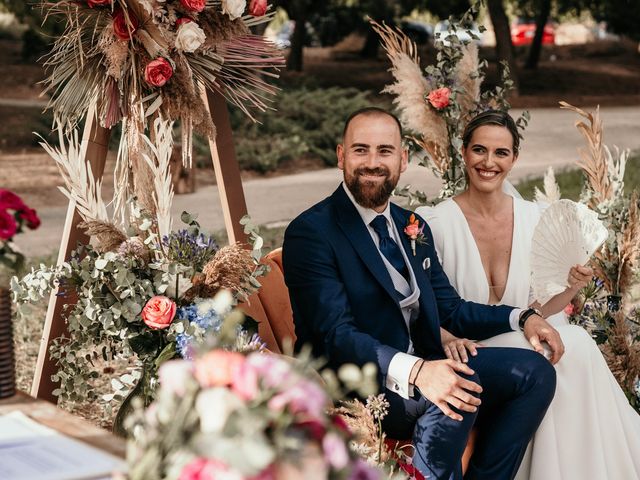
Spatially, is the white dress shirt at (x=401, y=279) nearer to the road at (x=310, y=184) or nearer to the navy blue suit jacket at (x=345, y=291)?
the navy blue suit jacket at (x=345, y=291)

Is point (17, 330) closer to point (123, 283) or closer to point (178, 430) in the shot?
point (123, 283)

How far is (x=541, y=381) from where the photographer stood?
330cm

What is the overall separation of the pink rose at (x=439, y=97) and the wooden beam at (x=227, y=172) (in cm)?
117

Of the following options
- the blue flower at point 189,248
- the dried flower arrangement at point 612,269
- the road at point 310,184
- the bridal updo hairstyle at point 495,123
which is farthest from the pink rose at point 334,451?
the road at point 310,184

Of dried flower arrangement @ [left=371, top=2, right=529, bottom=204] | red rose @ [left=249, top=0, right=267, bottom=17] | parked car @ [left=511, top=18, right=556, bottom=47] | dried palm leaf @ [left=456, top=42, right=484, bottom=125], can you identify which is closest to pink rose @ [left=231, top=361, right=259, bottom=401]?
red rose @ [left=249, top=0, right=267, bottom=17]

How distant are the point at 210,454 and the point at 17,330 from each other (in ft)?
17.4

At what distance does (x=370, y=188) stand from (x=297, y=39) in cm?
1849

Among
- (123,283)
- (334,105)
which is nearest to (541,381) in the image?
(123,283)

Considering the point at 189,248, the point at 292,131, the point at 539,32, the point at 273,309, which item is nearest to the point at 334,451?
the point at 189,248

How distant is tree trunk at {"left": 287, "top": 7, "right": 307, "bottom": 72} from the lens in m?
20.8

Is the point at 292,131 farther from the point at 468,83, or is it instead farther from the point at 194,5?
the point at 194,5

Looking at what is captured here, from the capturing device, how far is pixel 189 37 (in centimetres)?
338

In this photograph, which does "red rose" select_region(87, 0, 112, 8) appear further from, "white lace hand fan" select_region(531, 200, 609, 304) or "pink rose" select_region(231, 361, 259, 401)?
"pink rose" select_region(231, 361, 259, 401)

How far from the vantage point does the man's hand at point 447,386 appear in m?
2.96
